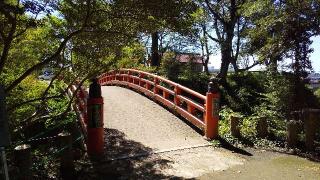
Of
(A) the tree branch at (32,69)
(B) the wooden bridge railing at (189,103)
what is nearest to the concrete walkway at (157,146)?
Answer: (B) the wooden bridge railing at (189,103)

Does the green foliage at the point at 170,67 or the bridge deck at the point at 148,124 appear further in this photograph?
the green foliage at the point at 170,67

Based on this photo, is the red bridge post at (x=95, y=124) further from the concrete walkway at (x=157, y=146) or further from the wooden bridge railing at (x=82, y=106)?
the wooden bridge railing at (x=82, y=106)

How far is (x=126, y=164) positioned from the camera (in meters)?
7.88

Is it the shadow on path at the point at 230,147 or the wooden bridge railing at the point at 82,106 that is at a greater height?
the wooden bridge railing at the point at 82,106

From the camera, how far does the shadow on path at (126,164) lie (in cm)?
726

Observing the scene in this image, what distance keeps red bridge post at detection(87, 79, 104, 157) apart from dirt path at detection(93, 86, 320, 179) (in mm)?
314

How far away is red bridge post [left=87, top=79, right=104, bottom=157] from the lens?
327 inches

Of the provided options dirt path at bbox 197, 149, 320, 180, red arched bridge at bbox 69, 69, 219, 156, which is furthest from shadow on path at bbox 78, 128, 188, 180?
dirt path at bbox 197, 149, 320, 180

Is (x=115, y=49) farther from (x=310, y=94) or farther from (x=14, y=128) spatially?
(x=310, y=94)

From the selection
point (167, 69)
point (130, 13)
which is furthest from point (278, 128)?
point (167, 69)

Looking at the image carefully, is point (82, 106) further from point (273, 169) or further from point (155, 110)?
point (273, 169)

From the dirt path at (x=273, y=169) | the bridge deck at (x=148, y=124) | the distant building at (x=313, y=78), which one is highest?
the distant building at (x=313, y=78)

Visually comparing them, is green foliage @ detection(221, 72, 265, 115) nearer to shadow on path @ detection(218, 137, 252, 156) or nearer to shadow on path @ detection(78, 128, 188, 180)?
shadow on path @ detection(218, 137, 252, 156)

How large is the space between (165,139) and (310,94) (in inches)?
187
